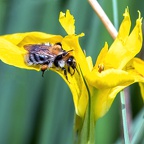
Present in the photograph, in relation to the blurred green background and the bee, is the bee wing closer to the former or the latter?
the bee

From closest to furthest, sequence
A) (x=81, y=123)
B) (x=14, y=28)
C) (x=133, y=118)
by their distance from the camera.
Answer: (x=81, y=123)
(x=14, y=28)
(x=133, y=118)

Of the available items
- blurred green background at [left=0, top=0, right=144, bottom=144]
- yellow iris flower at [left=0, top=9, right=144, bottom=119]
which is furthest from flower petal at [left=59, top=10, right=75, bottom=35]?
blurred green background at [left=0, top=0, right=144, bottom=144]

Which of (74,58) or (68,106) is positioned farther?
(68,106)

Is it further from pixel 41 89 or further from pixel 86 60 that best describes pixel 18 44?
pixel 41 89

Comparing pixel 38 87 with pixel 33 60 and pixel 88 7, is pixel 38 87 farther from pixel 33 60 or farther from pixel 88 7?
pixel 33 60

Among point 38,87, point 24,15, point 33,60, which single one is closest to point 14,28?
point 24,15

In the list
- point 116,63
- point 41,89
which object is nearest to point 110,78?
point 116,63
